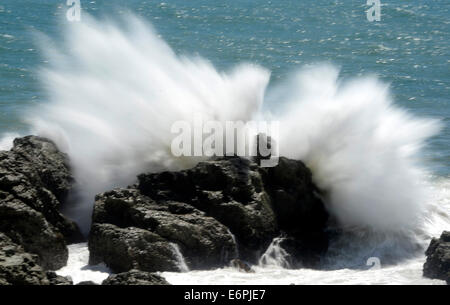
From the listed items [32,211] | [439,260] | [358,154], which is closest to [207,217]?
A: [32,211]

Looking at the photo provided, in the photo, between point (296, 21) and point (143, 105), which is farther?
point (296, 21)

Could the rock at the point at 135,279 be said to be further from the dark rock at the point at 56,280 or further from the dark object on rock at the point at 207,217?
the dark object on rock at the point at 207,217

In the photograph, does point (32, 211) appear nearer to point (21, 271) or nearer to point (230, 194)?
point (21, 271)

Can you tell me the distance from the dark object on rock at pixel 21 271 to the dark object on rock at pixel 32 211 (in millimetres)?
1587

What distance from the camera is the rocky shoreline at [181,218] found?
43.7 feet

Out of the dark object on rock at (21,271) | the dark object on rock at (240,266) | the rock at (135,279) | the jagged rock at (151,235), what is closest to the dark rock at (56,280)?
the dark object on rock at (21,271)

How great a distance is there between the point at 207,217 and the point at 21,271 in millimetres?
4031

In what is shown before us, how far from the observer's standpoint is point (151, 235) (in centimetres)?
1339

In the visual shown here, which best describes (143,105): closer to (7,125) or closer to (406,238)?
(406,238)

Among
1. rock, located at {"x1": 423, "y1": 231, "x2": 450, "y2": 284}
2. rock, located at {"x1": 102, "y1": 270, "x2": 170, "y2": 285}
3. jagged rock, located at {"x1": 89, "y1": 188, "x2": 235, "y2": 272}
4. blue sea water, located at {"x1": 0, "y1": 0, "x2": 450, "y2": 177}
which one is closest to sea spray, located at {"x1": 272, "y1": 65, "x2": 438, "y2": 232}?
rock, located at {"x1": 423, "y1": 231, "x2": 450, "y2": 284}

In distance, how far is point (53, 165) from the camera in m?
16.2

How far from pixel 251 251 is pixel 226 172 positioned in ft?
5.08

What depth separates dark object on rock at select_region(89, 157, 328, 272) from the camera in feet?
43.9
